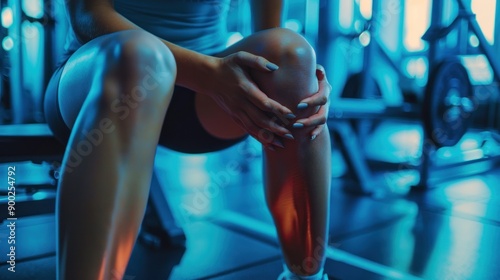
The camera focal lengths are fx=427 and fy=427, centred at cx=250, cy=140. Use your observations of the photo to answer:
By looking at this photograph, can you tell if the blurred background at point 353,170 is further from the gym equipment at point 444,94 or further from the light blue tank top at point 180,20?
the light blue tank top at point 180,20

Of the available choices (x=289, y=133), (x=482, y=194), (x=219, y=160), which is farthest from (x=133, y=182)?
(x=219, y=160)

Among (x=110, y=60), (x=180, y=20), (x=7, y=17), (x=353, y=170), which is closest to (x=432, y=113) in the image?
(x=353, y=170)

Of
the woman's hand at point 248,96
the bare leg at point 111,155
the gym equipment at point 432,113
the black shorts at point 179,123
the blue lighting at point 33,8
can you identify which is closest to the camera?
the bare leg at point 111,155

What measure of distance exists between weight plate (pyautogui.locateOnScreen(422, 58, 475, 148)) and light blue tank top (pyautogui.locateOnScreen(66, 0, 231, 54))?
133 cm

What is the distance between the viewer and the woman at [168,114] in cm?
43

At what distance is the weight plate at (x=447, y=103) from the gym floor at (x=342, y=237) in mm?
246

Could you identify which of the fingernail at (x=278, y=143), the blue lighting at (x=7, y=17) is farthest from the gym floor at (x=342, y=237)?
the blue lighting at (x=7, y=17)

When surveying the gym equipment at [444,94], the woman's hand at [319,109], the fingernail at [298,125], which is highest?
the woman's hand at [319,109]

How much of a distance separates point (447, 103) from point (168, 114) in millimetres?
1595

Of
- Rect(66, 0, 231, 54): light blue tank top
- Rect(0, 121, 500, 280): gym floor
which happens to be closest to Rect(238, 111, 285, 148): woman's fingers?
Rect(66, 0, 231, 54): light blue tank top

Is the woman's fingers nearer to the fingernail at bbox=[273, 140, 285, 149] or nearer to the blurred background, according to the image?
the fingernail at bbox=[273, 140, 285, 149]

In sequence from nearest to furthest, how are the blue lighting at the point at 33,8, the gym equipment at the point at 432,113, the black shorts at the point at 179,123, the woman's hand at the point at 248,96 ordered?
1. the woman's hand at the point at 248,96
2. the black shorts at the point at 179,123
3. the gym equipment at the point at 432,113
4. the blue lighting at the point at 33,8

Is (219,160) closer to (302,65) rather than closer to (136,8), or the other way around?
(136,8)

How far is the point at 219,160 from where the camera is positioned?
2760mm
